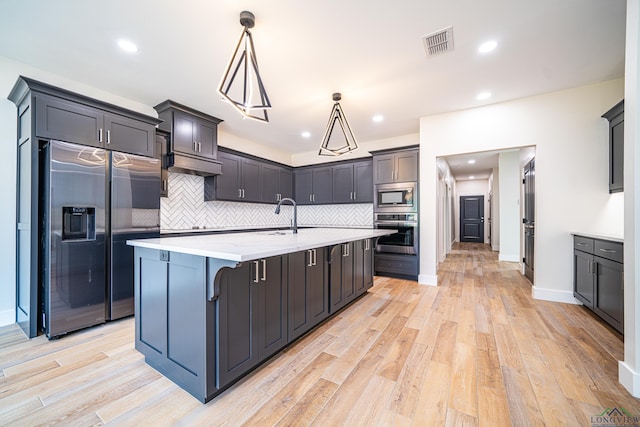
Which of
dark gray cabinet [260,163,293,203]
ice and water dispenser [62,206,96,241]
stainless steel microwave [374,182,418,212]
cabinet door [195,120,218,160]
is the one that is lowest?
ice and water dispenser [62,206,96,241]

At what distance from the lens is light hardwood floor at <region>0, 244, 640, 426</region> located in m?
1.44

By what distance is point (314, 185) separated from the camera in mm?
5902

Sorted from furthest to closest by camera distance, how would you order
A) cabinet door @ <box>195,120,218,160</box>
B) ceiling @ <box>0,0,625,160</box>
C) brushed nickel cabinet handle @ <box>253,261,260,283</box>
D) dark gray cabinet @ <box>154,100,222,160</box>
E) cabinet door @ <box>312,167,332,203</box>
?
1. cabinet door @ <box>312,167,332,203</box>
2. cabinet door @ <box>195,120,218,160</box>
3. dark gray cabinet @ <box>154,100,222,160</box>
4. ceiling @ <box>0,0,625,160</box>
5. brushed nickel cabinet handle @ <box>253,261,260,283</box>

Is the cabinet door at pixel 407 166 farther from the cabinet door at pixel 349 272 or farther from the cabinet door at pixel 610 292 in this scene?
the cabinet door at pixel 610 292

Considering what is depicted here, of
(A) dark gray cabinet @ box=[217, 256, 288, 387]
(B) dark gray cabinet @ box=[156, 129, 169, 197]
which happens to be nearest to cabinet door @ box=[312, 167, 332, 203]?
(B) dark gray cabinet @ box=[156, 129, 169, 197]

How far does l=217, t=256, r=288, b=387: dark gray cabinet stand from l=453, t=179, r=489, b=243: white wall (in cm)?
991

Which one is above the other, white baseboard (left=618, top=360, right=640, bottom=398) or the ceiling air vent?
the ceiling air vent

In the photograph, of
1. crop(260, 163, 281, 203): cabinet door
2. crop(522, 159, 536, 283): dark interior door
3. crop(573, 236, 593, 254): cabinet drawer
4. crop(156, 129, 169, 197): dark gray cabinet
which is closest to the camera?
crop(573, 236, 593, 254): cabinet drawer

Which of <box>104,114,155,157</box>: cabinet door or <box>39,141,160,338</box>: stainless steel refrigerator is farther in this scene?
<box>104,114,155,157</box>: cabinet door

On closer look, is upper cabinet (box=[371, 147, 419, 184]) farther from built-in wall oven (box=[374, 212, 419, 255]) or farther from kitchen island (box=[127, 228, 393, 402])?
kitchen island (box=[127, 228, 393, 402])

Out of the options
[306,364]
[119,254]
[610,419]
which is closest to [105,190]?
[119,254]

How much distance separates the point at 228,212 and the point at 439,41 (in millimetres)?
4292

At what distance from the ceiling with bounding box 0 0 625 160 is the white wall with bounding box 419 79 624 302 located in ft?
0.72

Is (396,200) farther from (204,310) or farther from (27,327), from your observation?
(27,327)
